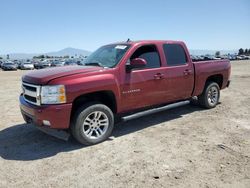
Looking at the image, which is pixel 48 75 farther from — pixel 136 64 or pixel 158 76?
pixel 158 76

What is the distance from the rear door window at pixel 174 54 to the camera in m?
6.42

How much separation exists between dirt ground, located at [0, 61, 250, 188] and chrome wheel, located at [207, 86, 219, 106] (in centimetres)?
117

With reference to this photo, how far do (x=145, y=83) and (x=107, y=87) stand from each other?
3.33 ft

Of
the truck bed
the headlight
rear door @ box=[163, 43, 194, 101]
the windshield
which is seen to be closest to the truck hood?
the headlight

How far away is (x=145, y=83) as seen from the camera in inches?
227

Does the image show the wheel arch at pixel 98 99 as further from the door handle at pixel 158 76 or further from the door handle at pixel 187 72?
the door handle at pixel 187 72

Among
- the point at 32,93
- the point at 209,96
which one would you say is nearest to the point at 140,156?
the point at 32,93

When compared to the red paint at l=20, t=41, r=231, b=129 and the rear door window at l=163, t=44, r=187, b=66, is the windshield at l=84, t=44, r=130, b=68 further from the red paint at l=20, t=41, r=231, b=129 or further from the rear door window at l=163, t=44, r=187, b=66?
the rear door window at l=163, t=44, r=187, b=66

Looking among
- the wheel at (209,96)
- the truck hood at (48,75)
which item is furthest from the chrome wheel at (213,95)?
the truck hood at (48,75)

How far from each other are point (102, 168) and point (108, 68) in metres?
2.04

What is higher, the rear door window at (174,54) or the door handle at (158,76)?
the rear door window at (174,54)

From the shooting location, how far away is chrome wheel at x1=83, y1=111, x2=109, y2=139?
5.10 m

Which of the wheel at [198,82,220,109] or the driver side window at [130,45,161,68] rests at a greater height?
the driver side window at [130,45,161,68]

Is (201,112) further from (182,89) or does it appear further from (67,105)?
(67,105)
